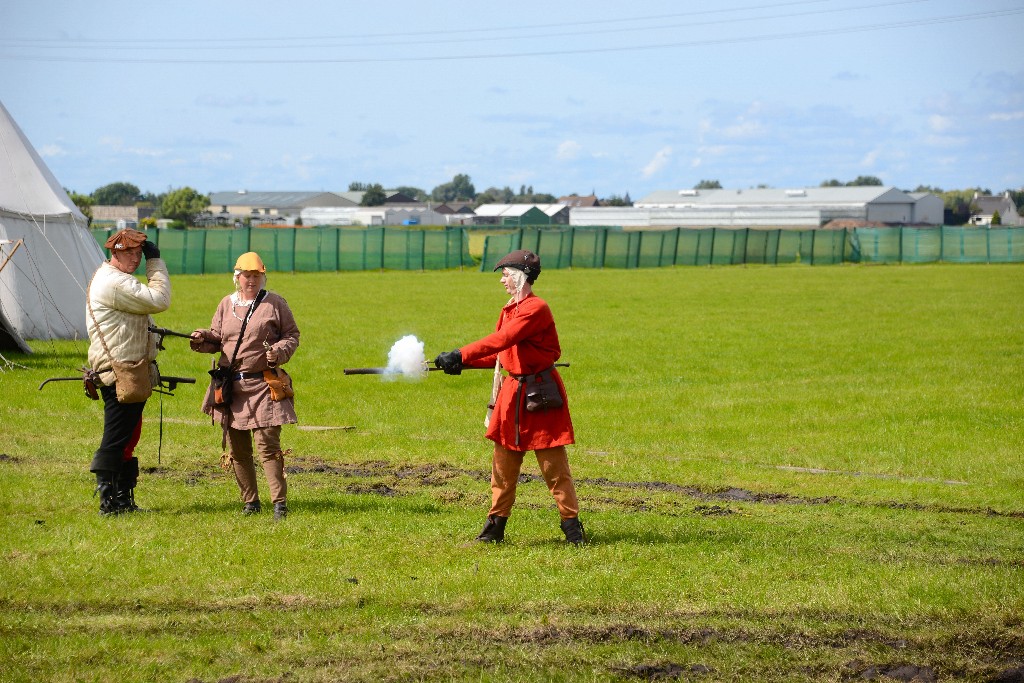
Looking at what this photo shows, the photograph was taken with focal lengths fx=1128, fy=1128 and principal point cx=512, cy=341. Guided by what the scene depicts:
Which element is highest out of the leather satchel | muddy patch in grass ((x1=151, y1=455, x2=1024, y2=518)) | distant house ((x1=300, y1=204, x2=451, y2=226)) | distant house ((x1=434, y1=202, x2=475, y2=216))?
distant house ((x1=434, y1=202, x2=475, y2=216))

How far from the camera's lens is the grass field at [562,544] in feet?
20.1

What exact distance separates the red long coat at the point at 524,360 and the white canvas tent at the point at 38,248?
16.3 meters

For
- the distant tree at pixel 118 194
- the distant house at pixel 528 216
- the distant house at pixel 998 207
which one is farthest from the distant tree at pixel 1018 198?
the distant tree at pixel 118 194

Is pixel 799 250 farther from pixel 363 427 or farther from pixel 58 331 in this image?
pixel 363 427

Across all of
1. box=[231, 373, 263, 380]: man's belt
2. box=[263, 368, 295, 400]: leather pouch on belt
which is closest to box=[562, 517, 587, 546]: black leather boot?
box=[263, 368, 295, 400]: leather pouch on belt

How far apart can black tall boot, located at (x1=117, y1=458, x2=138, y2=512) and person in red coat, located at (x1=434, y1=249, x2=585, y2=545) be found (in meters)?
2.97

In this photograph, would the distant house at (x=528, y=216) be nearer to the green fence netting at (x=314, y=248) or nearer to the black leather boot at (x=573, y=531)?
the green fence netting at (x=314, y=248)

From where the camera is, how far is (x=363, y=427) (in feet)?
49.2

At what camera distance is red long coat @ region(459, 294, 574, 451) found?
26.6 ft

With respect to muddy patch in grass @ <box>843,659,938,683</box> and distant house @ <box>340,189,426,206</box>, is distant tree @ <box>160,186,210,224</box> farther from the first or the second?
muddy patch in grass @ <box>843,659,938,683</box>

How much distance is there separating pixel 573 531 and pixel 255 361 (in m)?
2.84

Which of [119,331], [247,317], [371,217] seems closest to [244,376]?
[247,317]

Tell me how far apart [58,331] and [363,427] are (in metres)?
11.4

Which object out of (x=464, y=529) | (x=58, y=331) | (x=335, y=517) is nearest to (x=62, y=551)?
(x=335, y=517)
